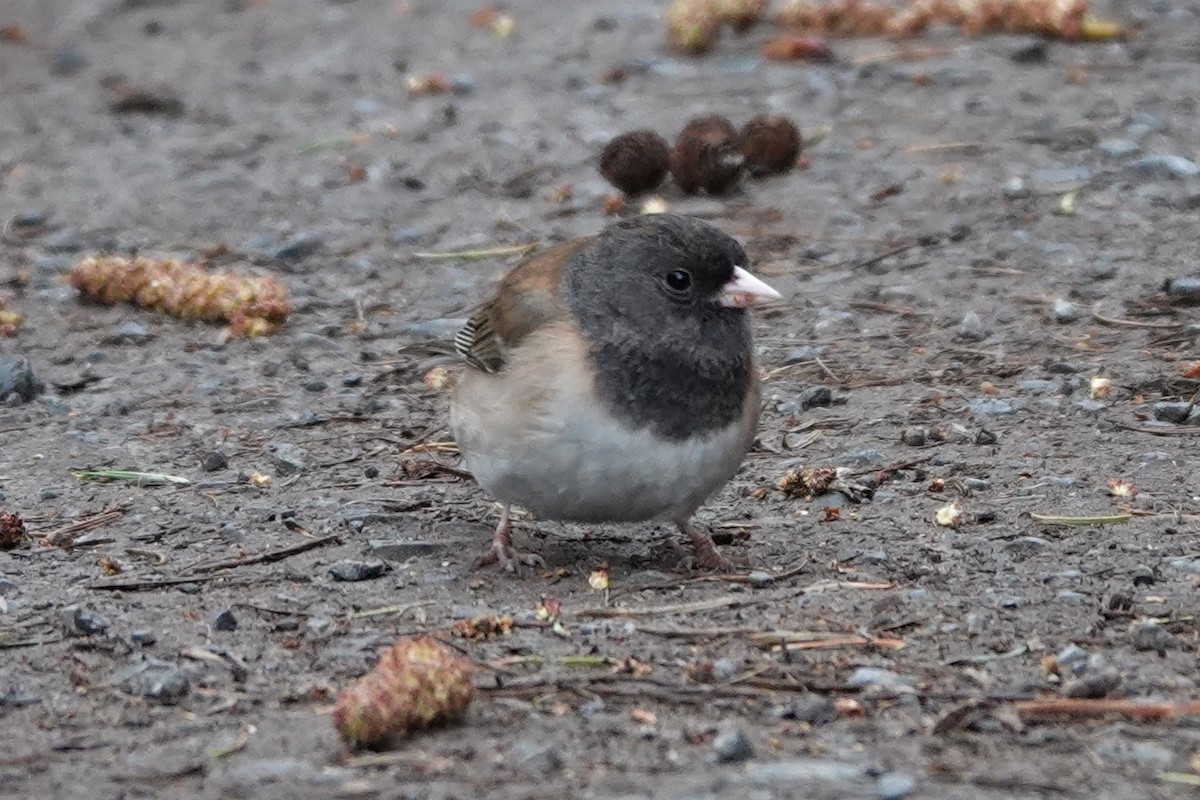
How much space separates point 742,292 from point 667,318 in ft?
0.50

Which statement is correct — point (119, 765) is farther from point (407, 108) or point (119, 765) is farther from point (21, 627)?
point (407, 108)

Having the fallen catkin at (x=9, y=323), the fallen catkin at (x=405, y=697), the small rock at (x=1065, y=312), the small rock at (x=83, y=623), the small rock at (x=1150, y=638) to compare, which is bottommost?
the small rock at (x=1150, y=638)

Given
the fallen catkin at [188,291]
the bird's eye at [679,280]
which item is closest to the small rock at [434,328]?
the fallen catkin at [188,291]

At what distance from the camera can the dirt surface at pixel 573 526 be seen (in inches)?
105

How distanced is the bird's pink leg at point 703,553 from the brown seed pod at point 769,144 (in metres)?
2.35

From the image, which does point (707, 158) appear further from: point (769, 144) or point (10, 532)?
point (10, 532)

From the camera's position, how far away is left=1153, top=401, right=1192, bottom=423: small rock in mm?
4027

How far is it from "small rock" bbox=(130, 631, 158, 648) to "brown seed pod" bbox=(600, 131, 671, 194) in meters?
2.84

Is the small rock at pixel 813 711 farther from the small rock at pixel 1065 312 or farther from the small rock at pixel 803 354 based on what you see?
the small rock at pixel 1065 312

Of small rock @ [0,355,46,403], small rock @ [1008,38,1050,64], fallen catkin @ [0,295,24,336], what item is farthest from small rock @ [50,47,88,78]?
small rock @ [1008,38,1050,64]

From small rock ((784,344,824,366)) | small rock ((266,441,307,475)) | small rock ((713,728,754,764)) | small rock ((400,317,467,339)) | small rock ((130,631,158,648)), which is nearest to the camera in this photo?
small rock ((713,728,754,764))

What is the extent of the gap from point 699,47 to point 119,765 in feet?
15.7

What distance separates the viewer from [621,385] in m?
3.28

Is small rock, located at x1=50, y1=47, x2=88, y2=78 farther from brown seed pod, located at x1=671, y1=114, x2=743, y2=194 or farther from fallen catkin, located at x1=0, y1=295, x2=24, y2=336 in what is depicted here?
brown seed pod, located at x1=671, y1=114, x2=743, y2=194
